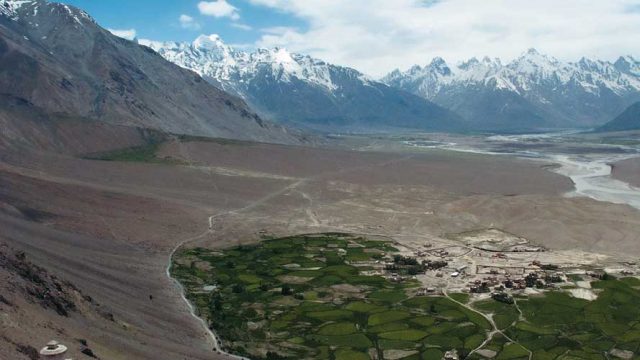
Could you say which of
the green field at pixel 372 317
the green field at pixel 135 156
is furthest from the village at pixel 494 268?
Result: the green field at pixel 135 156

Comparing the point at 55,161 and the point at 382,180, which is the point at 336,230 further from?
the point at 55,161

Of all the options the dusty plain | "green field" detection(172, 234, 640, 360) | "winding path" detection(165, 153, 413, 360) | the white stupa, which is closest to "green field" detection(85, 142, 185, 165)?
the dusty plain

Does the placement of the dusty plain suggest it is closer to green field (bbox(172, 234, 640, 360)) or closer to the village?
the village

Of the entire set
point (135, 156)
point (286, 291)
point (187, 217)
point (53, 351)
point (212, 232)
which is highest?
point (135, 156)

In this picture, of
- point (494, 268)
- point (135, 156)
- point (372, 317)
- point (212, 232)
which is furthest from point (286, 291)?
point (135, 156)

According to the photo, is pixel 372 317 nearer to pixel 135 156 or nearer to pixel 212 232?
pixel 212 232

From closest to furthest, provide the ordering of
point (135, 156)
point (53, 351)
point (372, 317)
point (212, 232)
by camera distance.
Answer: point (53, 351)
point (372, 317)
point (212, 232)
point (135, 156)
